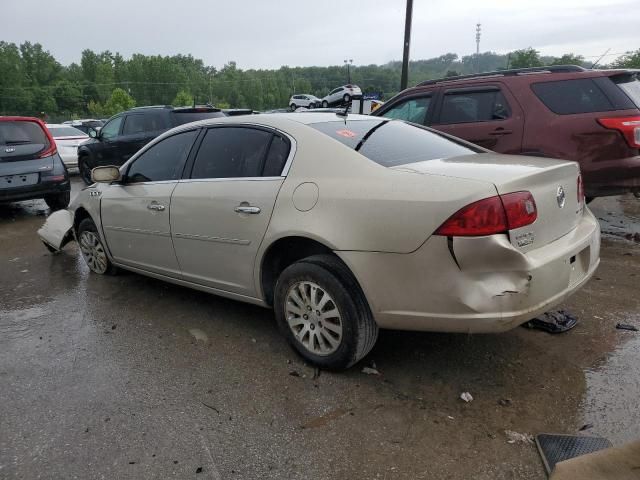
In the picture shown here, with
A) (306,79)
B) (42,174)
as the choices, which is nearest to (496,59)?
(306,79)

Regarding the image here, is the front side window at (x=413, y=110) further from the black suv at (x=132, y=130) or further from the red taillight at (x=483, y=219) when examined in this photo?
the black suv at (x=132, y=130)

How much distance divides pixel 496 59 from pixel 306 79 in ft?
156

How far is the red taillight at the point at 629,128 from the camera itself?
499 centimetres

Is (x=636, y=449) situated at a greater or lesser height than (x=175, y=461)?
greater

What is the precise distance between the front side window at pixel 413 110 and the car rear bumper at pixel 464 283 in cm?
408

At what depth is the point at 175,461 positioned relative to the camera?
240 centimetres

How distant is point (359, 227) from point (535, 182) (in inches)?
37.5

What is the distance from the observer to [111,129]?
11.4 m

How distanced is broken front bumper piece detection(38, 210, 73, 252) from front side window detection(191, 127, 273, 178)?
2565mm

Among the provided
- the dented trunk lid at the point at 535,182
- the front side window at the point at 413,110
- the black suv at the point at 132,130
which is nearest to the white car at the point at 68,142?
the black suv at the point at 132,130

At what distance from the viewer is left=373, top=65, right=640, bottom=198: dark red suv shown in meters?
5.07

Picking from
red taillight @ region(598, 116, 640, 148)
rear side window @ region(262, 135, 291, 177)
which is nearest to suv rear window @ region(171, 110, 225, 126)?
rear side window @ region(262, 135, 291, 177)

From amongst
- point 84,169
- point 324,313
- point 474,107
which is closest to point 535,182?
point 324,313

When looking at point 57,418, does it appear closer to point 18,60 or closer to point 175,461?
point 175,461
